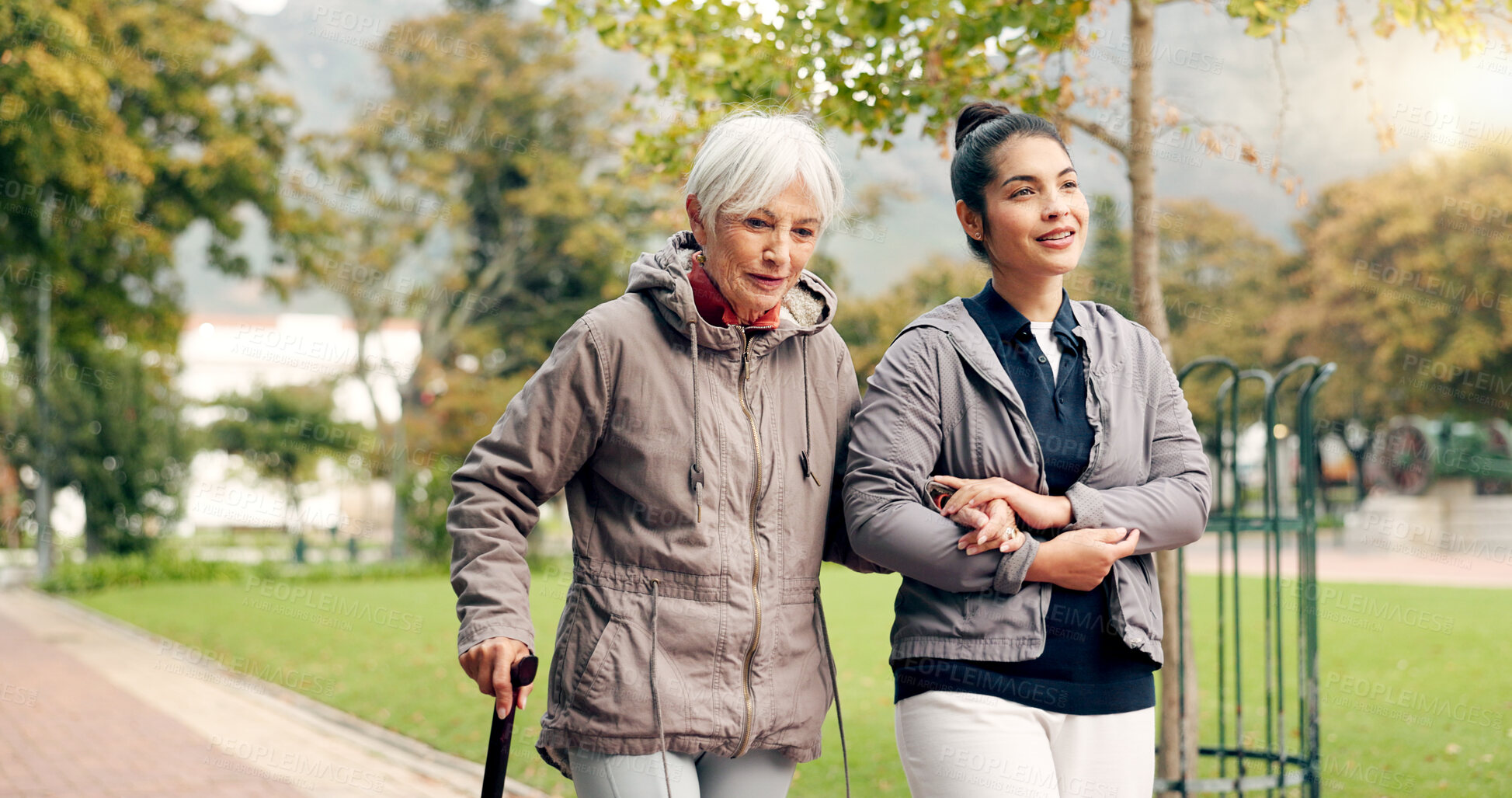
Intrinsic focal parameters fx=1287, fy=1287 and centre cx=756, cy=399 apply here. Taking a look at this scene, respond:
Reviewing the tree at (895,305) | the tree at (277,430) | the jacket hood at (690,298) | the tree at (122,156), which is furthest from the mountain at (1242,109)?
the jacket hood at (690,298)

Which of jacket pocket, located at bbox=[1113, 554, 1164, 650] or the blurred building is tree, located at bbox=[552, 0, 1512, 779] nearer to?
jacket pocket, located at bbox=[1113, 554, 1164, 650]

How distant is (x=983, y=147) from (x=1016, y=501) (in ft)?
2.17

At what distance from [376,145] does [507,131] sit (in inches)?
122

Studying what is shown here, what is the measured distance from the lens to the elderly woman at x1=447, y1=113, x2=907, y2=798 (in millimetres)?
2127

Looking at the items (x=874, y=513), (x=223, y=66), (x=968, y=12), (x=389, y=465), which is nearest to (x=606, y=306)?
(x=874, y=513)

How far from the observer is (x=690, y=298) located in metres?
2.21

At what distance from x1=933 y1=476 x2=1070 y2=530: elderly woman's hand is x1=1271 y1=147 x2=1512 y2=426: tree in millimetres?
28782

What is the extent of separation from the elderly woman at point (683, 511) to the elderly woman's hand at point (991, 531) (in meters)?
0.31

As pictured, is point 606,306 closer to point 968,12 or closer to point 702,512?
point 702,512

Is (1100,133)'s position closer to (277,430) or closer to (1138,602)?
(1138,602)

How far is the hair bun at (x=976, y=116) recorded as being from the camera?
8.05ft

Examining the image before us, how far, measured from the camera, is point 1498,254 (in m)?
28.0

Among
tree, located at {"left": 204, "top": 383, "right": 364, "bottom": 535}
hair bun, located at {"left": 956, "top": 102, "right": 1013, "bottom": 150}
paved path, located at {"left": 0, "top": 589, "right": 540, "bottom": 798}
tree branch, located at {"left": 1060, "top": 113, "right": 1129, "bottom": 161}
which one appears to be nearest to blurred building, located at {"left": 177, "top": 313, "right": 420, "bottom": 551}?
tree, located at {"left": 204, "top": 383, "right": 364, "bottom": 535}

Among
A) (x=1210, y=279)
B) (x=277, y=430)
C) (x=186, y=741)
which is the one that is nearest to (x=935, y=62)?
(x=186, y=741)
